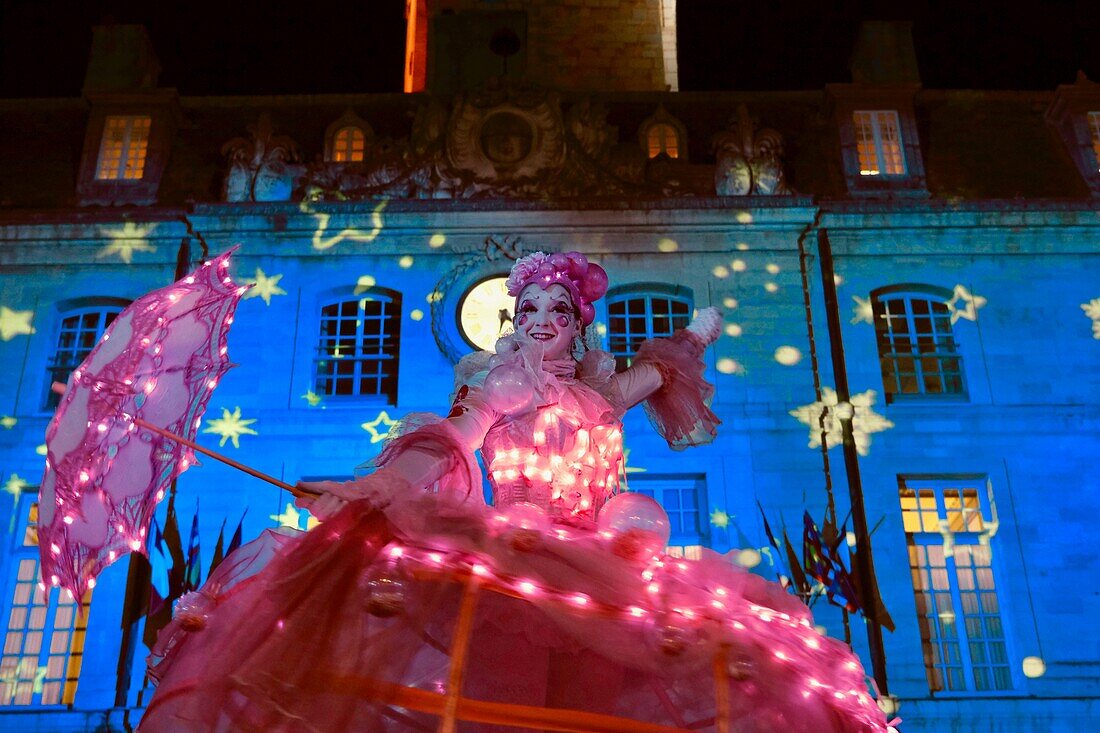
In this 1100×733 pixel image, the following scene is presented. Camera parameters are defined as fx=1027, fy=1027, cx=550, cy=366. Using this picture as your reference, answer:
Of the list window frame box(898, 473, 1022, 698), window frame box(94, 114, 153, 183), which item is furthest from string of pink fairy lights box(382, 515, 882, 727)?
window frame box(94, 114, 153, 183)

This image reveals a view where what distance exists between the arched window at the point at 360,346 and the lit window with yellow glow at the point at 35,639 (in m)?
3.75

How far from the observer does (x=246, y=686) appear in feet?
8.26

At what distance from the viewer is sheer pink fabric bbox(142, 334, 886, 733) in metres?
2.61

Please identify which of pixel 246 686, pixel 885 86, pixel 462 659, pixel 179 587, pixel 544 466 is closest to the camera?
pixel 246 686

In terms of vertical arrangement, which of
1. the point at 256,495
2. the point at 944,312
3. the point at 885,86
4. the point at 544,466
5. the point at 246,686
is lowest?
the point at 246,686

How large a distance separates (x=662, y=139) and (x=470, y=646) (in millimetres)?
12450

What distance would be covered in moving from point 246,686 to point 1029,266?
12857mm

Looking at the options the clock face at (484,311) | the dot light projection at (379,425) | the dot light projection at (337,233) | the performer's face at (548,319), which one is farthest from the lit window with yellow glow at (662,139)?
the performer's face at (548,319)

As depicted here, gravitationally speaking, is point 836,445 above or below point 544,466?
above

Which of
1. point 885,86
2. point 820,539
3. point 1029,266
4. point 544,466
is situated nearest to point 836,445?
point 820,539

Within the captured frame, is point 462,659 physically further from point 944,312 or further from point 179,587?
point 944,312

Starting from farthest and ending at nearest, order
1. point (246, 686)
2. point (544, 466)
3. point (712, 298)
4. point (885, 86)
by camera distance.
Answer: point (885, 86) < point (712, 298) < point (544, 466) < point (246, 686)

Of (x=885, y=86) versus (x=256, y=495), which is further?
(x=885, y=86)

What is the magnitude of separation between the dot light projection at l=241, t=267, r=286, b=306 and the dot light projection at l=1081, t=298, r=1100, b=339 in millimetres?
10115
